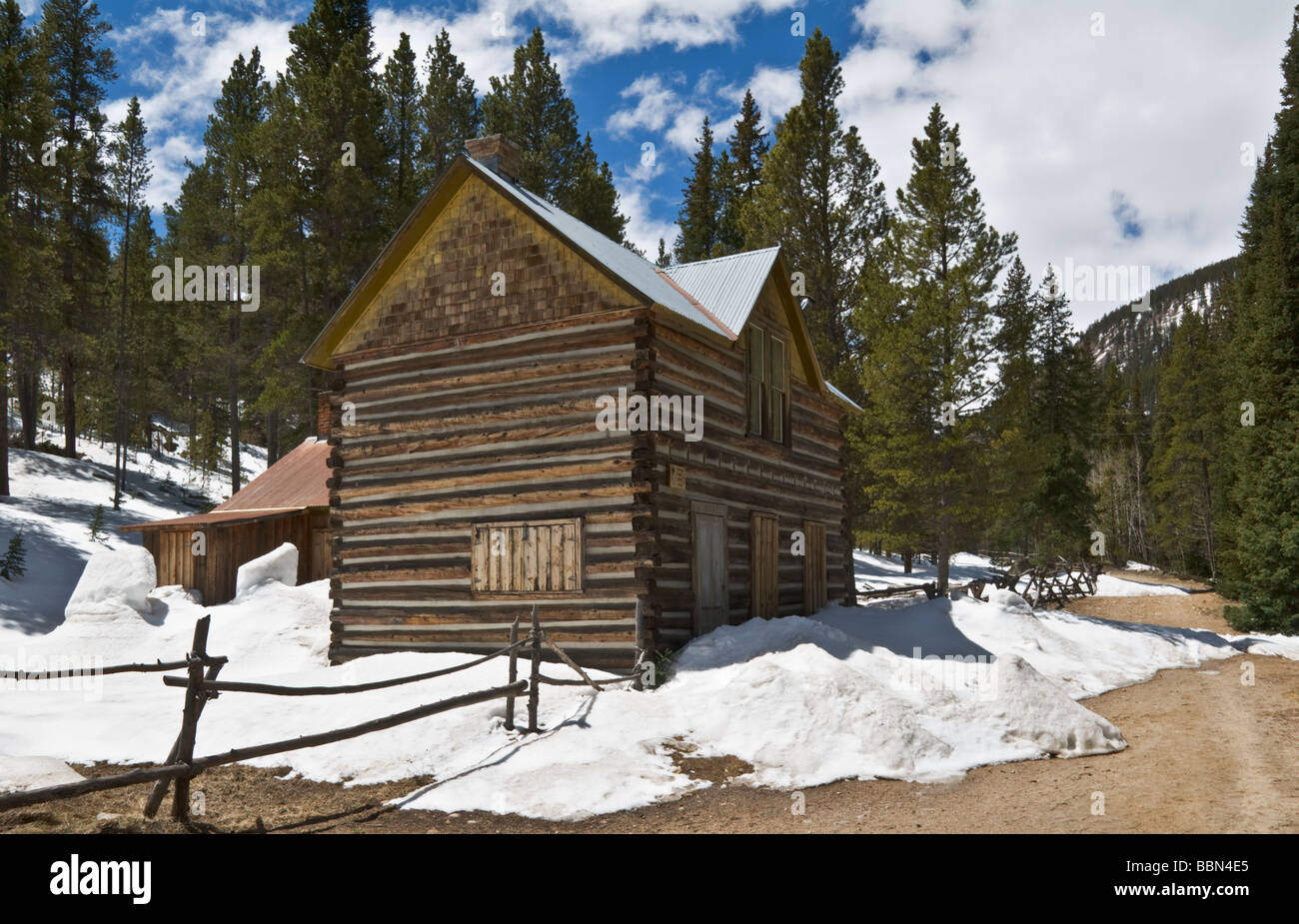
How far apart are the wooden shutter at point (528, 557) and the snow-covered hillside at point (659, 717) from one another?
1.37 metres

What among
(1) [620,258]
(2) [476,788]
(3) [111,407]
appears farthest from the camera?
(3) [111,407]

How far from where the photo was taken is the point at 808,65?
101ft

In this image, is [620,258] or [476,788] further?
[620,258]

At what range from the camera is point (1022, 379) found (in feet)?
86.4

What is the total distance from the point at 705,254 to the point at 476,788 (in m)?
36.5

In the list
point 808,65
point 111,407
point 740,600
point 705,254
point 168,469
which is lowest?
point 740,600

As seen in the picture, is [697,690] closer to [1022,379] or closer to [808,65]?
[1022,379]

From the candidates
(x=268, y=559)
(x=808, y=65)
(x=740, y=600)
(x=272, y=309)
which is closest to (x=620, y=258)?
(x=740, y=600)

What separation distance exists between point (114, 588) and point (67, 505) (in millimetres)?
13555

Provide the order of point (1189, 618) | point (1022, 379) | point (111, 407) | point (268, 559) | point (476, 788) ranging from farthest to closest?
point (111, 407), point (1189, 618), point (1022, 379), point (268, 559), point (476, 788)

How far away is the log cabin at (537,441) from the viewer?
1387 cm

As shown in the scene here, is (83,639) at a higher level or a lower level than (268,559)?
lower

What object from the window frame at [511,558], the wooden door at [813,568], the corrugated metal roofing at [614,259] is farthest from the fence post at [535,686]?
the wooden door at [813,568]

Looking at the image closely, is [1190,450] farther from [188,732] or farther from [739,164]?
[188,732]
